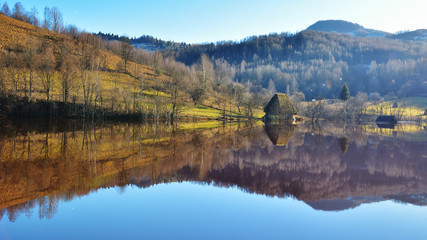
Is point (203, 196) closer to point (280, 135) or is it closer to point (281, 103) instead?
point (280, 135)

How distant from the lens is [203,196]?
990 centimetres

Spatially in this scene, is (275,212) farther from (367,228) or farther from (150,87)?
(150,87)

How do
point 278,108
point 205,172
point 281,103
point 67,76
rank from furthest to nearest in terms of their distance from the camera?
1. point 281,103
2. point 278,108
3. point 67,76
4. point 205,172

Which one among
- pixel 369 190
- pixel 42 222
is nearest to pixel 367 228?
pixel 369 190

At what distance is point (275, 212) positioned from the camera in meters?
8.48

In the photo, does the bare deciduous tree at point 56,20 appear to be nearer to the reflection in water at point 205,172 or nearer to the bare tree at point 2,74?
the bare tree at point 2,74

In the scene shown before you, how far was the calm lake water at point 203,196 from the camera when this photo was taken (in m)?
7.00

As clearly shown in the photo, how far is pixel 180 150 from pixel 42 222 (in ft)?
39.1

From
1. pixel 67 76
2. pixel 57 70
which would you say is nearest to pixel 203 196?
pixel 67 76

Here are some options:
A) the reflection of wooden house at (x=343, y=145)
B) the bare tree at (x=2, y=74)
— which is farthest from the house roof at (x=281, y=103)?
the bare tree at (x=2, y=74)

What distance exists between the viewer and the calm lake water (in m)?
7.00

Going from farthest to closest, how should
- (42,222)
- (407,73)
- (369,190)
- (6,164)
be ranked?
(407,73) < (6,164) < (369,190) < (42,222)

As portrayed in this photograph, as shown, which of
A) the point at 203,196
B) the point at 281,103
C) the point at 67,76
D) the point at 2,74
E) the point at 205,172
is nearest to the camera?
the point at 203,196

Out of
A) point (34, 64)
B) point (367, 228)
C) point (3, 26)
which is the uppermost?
point (3, 26)
